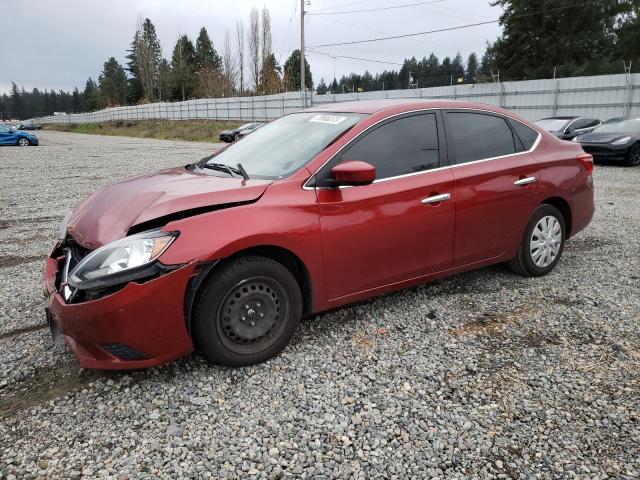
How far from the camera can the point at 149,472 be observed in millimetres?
2117

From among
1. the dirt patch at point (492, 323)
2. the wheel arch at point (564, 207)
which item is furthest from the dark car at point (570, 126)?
the dirt patch at point (492, 323)

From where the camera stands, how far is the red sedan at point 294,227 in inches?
100

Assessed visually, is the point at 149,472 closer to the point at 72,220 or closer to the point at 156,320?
the point at 156,320

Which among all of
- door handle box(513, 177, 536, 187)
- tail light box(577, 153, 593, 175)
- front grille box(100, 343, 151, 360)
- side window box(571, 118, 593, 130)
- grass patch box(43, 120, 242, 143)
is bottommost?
front grille box(100, 343, 151, 360)

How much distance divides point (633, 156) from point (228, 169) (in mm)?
13501

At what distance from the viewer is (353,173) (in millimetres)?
2926

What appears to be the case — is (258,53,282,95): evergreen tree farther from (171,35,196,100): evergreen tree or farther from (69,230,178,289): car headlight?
(69,230,178,289): car headlight

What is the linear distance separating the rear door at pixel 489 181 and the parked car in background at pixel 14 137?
29.8 m

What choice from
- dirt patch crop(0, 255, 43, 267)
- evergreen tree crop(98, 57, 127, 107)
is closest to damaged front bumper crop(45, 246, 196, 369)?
dirt patch crop(0, 255, 43, 267)

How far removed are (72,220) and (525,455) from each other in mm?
3024

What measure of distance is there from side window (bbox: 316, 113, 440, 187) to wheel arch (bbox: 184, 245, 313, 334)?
1.85 ft

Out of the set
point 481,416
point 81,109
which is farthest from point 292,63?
point 81,109

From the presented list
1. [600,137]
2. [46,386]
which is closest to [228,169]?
[46,386]

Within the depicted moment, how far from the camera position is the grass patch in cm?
3684
